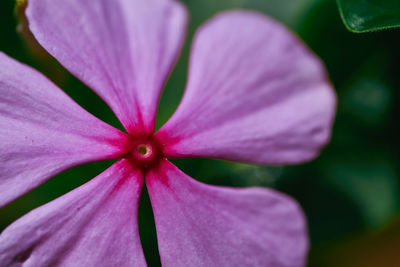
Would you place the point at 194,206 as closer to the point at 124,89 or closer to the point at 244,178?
the point at 124,89

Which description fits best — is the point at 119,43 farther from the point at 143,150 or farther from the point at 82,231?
the point at 82,231

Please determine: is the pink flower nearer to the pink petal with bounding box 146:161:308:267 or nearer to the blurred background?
the pink petal with bounding box 146:161:308:267

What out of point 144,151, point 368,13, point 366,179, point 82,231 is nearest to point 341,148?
point 366,179

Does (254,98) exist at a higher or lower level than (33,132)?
lower

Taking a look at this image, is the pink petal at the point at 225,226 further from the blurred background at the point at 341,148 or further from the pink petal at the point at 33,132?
the blurred background at the point at 341,148

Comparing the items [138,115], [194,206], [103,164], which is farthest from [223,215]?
[103,164]
